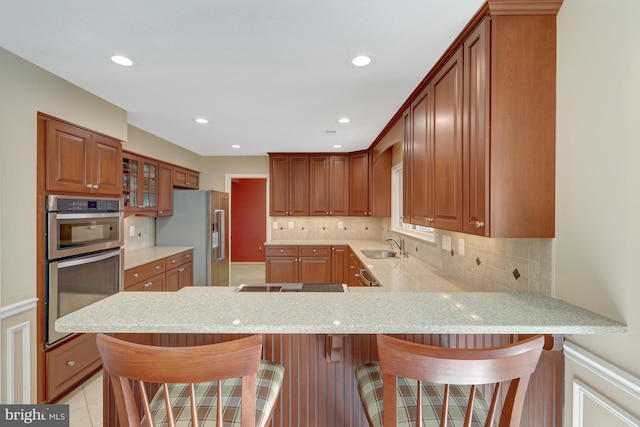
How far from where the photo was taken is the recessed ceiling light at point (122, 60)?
1801mm

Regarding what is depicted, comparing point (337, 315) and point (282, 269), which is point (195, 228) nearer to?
point (282, 269)

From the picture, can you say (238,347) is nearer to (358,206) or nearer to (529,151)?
(529,151)

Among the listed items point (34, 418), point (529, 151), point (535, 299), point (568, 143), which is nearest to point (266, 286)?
point (34, 418)

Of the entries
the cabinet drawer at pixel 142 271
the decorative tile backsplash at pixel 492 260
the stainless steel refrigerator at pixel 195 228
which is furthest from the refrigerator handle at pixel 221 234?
the decorative tile backsplash at pixel 492 260

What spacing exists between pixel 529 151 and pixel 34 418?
281cm

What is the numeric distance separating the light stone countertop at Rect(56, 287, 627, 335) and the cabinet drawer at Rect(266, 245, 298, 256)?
10.5 feet

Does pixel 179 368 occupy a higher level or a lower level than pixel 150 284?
higher

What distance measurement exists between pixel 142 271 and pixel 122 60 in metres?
2.21

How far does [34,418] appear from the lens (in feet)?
Result: 5.10

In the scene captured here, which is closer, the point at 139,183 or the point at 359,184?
the point at 139,183

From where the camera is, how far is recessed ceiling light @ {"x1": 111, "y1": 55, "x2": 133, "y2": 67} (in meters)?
1.80

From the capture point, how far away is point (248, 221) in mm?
7250

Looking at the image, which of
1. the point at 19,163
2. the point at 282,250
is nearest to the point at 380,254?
the point at 282,250

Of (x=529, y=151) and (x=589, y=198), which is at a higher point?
(x=529, y=151)
